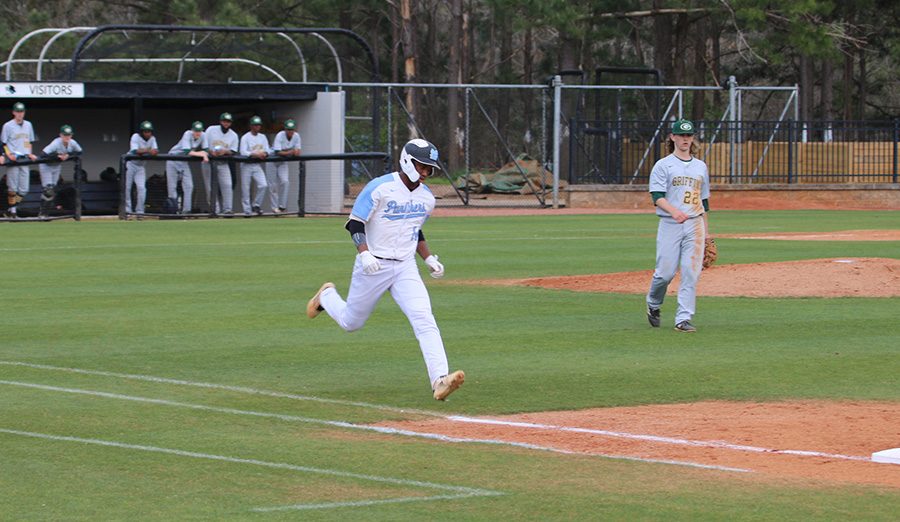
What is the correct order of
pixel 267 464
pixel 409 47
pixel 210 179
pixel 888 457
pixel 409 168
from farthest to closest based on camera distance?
pixel 409 47
pixel 210 179
pixel 409 168
pixel 888 457
pixel 267 464

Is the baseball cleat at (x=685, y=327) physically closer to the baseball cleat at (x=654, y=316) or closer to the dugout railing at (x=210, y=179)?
the baseball cleat at (x=654, y=316)

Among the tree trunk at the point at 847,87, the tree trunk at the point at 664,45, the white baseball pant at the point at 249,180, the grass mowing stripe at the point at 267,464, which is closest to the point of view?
the grass mowing stripe at the point at 267,464

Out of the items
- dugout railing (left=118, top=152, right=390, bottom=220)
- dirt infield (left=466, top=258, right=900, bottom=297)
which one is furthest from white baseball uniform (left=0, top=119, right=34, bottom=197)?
dirt infield (left=466, top=258, right=900, bottom=297)

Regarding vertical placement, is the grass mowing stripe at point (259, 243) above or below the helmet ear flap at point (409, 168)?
below

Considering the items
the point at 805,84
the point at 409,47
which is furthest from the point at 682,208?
the point at 805,84

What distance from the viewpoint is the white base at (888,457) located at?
7.37 metres

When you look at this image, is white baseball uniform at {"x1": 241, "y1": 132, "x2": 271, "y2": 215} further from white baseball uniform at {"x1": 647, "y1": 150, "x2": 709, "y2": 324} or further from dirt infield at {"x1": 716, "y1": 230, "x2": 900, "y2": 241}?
white baseball uniform at {"x1": 647, "y1": 150, "x2": 709, "y2": 324}

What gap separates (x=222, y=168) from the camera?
29.2 meters

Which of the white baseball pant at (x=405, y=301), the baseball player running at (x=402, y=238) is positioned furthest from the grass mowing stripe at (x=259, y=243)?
the baseball player running at (x=402, y=238)

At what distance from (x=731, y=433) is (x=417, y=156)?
2698 mm

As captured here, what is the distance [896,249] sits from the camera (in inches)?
854

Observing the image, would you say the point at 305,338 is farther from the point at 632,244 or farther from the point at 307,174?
the point at 307,174

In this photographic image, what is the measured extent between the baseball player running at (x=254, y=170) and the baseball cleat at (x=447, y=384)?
20.8m

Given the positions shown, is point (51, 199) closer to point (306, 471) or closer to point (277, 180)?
point (277, 180)
